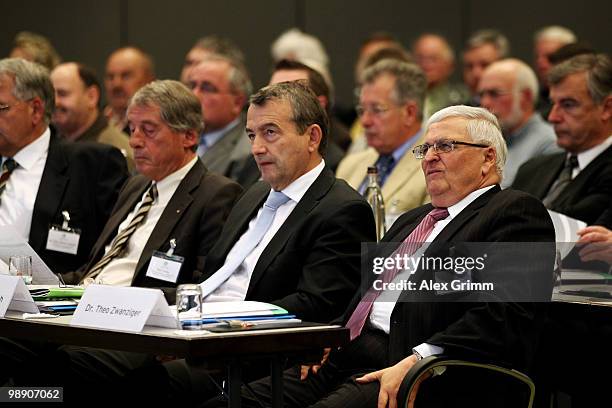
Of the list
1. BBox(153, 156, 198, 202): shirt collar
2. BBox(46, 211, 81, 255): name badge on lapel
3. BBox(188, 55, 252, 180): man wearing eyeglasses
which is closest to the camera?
BBox(153, 156, 198, 202): shirt collar

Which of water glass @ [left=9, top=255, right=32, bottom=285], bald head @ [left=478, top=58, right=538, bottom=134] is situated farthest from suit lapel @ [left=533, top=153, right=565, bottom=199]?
water glass @ [left=9, top=255, right=32, bottom=285]

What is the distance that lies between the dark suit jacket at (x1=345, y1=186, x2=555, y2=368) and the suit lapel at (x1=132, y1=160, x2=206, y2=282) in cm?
144

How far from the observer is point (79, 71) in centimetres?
738

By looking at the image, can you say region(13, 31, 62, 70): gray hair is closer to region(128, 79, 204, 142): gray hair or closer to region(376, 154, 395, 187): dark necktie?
region(376, 154, 395, 187): dark necktie

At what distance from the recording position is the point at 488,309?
3.31 meters

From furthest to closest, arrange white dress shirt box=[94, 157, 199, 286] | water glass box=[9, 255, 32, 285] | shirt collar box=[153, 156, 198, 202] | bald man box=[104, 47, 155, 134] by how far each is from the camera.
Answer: bald man box=[104, 47, 155, 134] → shirt collar box=[153, 156, 198, 202] → white dress shirt box=[94, 157, 199, 286] → water glass box=[9, 255, 32, 285]

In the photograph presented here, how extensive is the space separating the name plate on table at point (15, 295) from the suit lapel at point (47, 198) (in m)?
1.63

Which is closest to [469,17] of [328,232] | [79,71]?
[79,71]

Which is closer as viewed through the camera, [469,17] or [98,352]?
[98,352]

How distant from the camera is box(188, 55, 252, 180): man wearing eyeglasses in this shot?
6715 millimetres

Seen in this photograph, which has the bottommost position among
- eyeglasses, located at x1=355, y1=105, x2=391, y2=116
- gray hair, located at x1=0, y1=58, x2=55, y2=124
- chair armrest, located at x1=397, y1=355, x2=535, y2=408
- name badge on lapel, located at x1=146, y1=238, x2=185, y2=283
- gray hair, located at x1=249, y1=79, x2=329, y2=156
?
chair armrest, located at x1=397, y1=355, x2=535, y2=408

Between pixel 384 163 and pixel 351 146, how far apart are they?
1.43 metres

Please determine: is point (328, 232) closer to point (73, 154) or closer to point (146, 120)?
point (146, 120)

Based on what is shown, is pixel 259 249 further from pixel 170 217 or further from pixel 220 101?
pixel 220 101
